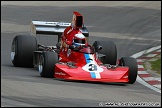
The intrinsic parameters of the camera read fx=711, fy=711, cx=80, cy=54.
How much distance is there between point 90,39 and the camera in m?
22.5

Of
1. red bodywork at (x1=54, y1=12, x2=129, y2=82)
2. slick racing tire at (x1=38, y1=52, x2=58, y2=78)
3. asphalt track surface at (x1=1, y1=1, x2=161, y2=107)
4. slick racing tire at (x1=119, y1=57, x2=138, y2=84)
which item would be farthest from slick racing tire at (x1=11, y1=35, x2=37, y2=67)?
slick racing tire at (x1=119, y1=57, x2=138, y2=84)

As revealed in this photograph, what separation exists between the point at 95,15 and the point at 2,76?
45.4 ft

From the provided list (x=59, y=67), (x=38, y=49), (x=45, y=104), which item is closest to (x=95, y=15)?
(x=38, y=49)

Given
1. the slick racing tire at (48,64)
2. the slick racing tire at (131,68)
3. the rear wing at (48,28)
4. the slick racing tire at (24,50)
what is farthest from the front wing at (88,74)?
the rear wing at (48,28)

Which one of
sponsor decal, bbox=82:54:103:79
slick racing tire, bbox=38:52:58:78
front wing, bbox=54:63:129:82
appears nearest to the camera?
front wing, bbox=54:63:129:82

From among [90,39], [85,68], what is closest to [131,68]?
[85,68]

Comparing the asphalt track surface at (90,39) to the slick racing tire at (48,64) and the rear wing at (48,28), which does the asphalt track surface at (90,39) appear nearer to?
the slick racing tire at (48,64)

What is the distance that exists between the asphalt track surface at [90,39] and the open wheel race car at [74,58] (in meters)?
0.19

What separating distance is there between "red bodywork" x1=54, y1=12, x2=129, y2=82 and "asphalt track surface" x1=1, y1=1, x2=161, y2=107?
15cm

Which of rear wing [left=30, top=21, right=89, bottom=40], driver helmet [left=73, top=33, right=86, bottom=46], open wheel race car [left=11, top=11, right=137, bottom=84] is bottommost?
open wheel race car [left=11, top=11, right=137, bottom=84]

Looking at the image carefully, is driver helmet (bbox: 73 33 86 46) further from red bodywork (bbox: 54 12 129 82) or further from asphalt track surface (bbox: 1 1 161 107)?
asphalt track surface (bbox: 1 1 161 107)

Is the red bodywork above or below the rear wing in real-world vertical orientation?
below

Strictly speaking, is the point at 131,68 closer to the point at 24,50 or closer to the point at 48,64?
the point at 48,64

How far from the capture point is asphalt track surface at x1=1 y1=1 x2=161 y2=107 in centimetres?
1206
